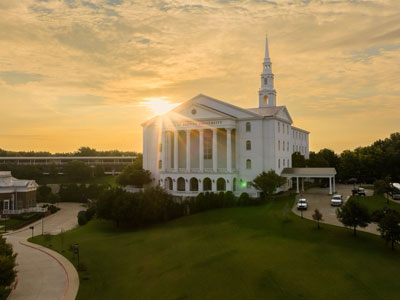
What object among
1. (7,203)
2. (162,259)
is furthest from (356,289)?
(7,203)

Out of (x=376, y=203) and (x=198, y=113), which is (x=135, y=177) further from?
(x=376, y=203)

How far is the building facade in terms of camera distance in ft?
234

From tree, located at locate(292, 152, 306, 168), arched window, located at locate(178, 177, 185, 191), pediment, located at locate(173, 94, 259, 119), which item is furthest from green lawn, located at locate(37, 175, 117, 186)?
tree, located at locate(292, 152, 306, 168)

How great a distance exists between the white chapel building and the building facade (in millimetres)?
25092

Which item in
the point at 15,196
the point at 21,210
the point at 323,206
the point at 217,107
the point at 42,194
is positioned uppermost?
the point at 217,107

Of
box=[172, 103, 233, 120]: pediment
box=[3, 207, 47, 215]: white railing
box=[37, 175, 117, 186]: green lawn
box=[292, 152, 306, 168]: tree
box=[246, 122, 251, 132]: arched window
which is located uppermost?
box=[172, 103, 233, 120]: pediment

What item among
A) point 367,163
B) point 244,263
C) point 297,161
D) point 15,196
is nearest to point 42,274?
point 244,263

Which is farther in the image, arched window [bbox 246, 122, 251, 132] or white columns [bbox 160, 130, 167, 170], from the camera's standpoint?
white columns [bbox 160, 130, 167, 170]

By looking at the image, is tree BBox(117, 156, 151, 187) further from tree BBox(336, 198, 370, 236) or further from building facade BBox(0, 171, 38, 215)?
tree BBox(336, 198, 370, 236)

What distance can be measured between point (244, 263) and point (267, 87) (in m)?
50.0

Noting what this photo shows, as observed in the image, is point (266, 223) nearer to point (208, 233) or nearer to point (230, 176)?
point (208, 233)

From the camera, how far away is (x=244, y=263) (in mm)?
29969

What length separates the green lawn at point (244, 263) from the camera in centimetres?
2536

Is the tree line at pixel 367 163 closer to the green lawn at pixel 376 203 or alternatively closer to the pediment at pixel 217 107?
the pediment at pixel 217 107
